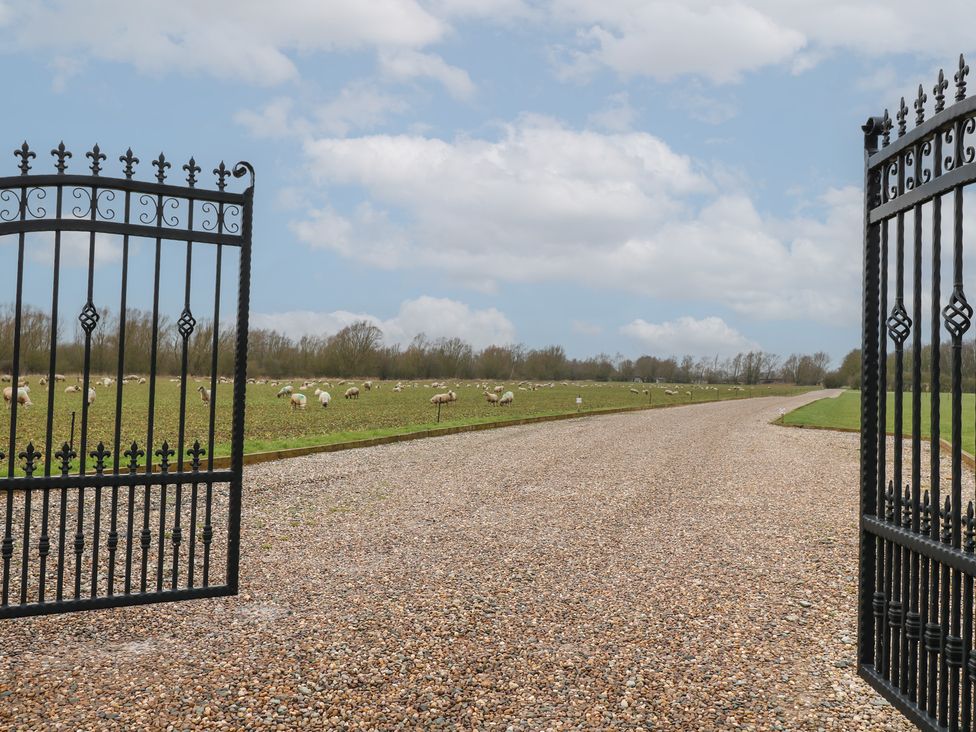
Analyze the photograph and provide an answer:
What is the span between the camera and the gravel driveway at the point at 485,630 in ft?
13.7

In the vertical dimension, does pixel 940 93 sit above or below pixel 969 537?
above

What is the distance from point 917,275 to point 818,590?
3.41 metres

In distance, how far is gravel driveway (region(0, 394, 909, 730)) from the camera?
4.18 meters

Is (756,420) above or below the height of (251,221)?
below

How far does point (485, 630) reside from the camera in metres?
5.34

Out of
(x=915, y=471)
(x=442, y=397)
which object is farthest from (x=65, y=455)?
(x=442, y=397)

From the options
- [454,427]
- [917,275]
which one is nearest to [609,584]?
[917,275]

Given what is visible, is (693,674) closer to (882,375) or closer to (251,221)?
(882,375)

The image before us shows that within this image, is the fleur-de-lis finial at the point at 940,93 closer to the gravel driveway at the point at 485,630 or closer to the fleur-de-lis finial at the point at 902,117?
the fleur-de-lis finial at the point at 902,117

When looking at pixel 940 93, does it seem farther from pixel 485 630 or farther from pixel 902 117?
pixel 485 630

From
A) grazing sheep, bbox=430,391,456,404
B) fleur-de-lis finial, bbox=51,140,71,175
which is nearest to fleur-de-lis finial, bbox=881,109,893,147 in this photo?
fleur-de-lis finial, bbox=51,140,71,175

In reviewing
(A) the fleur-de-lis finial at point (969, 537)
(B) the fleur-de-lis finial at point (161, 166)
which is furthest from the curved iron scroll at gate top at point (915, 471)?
(B) the fleur-de-lis finial at point (161, 166)

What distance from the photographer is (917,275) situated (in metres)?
4.68

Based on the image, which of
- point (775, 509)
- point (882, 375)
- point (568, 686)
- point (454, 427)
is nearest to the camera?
point (568, 686)
